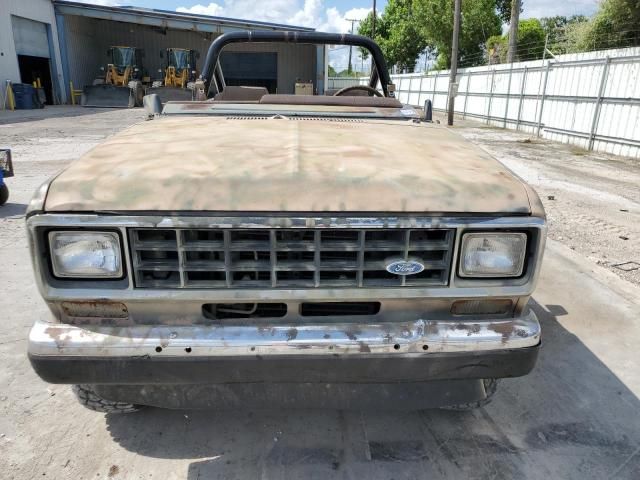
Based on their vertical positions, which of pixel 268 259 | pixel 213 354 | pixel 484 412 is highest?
pixel 268 259

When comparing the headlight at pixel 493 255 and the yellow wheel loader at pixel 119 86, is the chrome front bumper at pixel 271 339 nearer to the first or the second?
the headlight at pixel 493 255

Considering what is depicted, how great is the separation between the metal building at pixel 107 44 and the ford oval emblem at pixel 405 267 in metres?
21.3

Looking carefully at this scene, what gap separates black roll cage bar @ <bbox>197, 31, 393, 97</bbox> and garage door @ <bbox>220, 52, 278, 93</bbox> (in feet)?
73.8

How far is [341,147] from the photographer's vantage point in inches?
88.7

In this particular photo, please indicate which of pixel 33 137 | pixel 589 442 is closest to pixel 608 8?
pixel 33 137

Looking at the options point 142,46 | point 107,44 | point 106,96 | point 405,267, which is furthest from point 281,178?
point 107,44

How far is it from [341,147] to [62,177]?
116 centimetres

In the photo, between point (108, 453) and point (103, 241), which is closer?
point (103, 241)

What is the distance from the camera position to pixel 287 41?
13.1 feet

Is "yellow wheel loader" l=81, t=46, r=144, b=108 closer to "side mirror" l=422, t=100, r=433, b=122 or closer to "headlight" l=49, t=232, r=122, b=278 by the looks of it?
"side mirror" l=422, t=100, r=433, b=122

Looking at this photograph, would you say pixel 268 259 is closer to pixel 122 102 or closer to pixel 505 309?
pixel 505 309

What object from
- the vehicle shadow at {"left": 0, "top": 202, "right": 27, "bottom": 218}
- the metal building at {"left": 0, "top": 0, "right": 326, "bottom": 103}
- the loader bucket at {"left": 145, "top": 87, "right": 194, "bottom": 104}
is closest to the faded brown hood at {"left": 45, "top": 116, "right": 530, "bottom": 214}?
the vehicle shadow at {"left": 0, "top": 202, "right": 27, "bottom": 218}

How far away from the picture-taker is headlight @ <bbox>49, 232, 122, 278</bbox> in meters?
1.74

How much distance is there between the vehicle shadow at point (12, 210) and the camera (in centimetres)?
581
